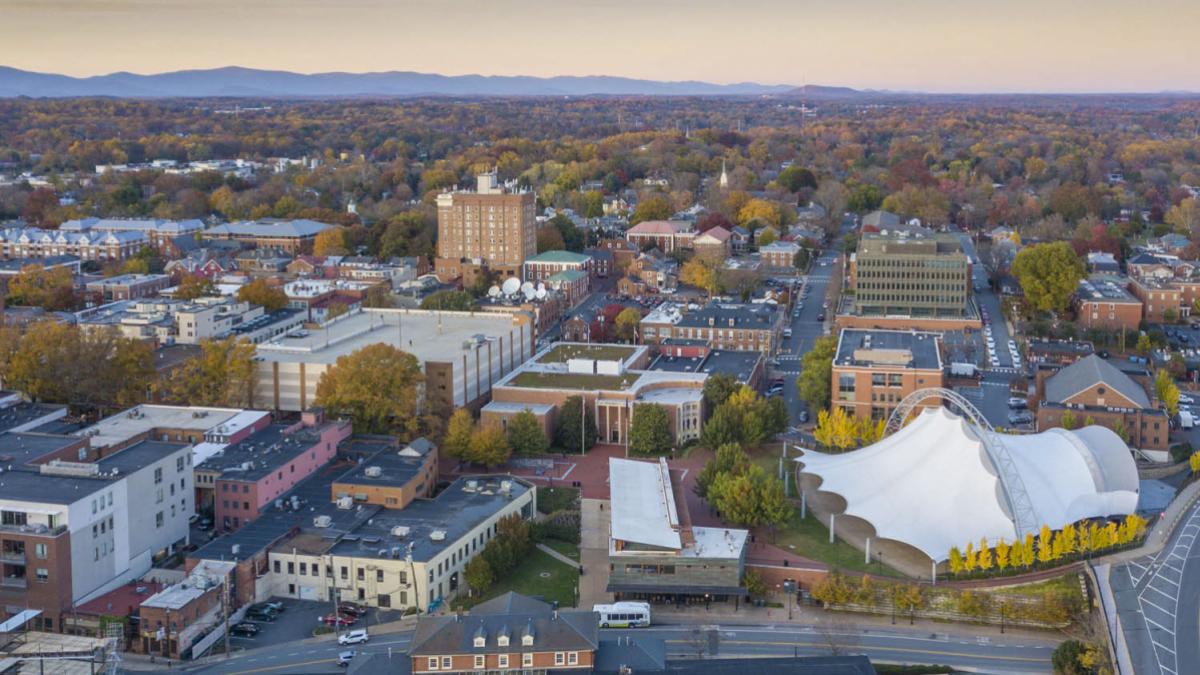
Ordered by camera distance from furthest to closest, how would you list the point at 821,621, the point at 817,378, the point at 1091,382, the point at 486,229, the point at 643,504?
the point at 486,229 < the point at 817,378 < the point at 1091,382 < the point at 643,504 < the point at 821,621

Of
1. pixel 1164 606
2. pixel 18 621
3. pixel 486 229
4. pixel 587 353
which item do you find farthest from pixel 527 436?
pixel 486 229

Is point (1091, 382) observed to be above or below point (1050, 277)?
below

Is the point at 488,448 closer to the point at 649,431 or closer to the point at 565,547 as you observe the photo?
the point at 649,431

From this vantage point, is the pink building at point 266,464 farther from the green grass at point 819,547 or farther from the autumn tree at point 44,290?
the autumn tree at point 44,290

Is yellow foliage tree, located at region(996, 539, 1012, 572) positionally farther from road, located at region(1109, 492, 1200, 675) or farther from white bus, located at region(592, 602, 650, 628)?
white bus, located at region(592, 602, 650, 628)

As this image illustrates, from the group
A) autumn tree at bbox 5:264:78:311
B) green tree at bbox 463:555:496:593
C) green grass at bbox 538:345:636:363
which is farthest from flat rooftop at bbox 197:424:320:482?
autumn tree at bbox 5:264:78:311

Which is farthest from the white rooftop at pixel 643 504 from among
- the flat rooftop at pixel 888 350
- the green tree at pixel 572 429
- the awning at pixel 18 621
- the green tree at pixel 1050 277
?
the green tree at pixel 1050 277
